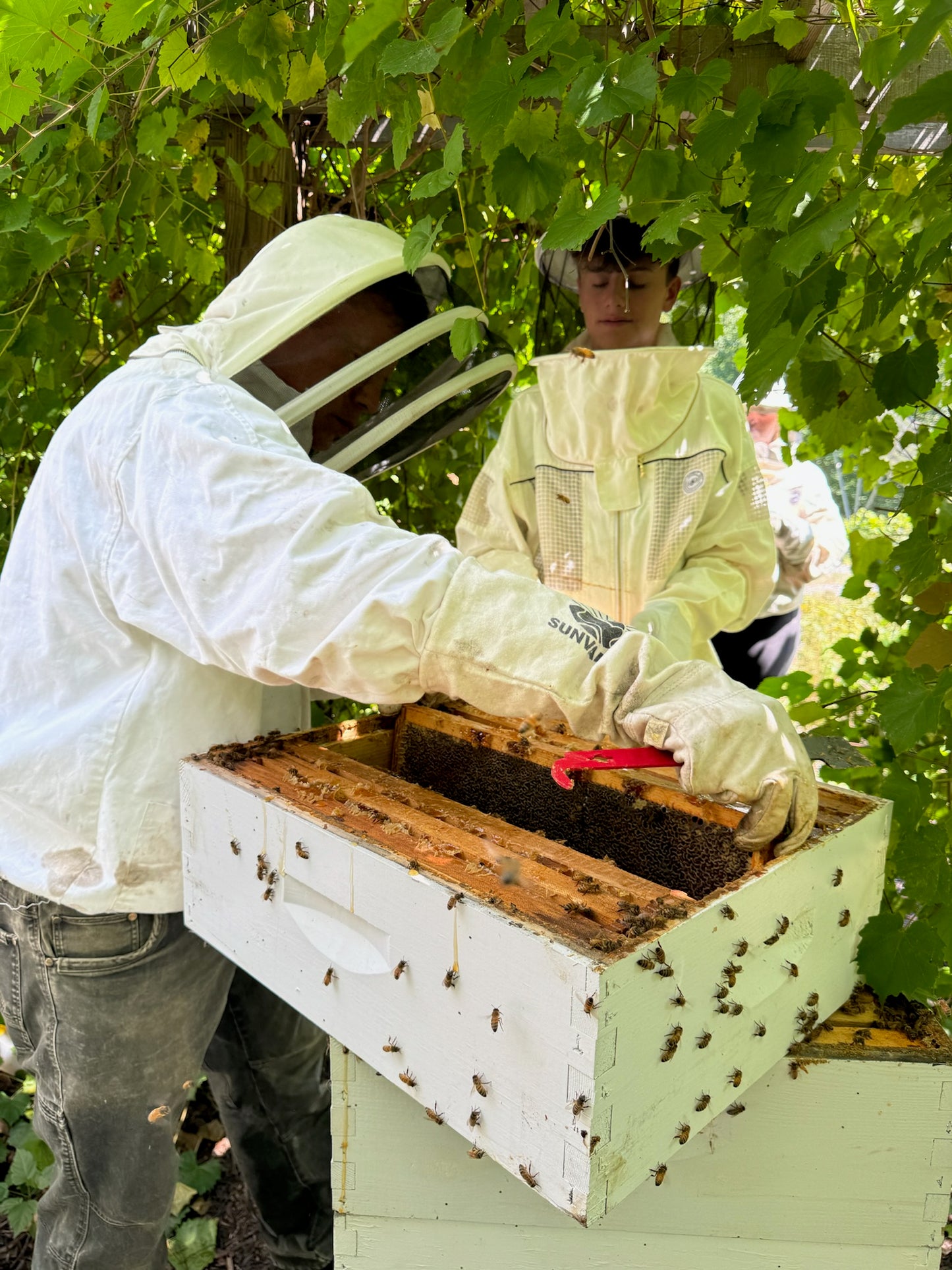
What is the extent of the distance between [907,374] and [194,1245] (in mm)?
2961

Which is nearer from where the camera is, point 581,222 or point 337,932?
point 581,222

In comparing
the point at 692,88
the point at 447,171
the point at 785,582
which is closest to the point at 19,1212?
the point at 447,171

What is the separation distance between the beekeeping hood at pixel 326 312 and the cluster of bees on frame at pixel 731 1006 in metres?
1.06

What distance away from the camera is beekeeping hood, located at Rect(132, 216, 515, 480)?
1.68m

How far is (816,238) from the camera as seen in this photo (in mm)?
896

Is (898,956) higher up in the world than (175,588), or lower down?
lower down

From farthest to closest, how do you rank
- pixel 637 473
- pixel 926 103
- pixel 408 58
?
pixel 637 473 < pixel 408 58 < pixel 926 103

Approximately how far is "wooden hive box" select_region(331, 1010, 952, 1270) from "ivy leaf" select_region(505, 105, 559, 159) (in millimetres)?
1376

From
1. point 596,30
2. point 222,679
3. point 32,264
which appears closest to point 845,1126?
point 222,679

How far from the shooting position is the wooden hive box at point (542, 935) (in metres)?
0.98

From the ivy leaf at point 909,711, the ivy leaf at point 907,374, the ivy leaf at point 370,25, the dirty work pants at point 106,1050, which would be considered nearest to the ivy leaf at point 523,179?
the ivy leaf at point 370,25

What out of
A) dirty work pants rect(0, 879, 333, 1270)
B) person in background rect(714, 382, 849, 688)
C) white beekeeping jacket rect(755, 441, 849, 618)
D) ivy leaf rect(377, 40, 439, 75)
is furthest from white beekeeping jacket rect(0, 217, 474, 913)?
person in background rect(714, 382, 849, 688)

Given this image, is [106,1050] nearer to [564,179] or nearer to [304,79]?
[564,179]

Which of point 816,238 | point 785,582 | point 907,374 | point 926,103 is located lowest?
point 785,582
